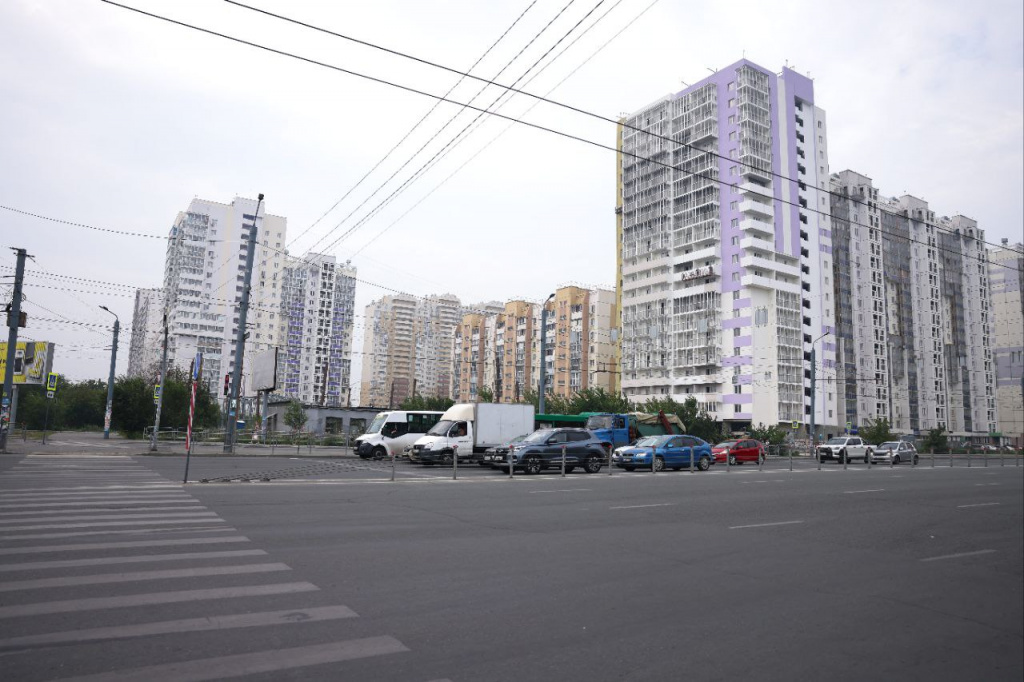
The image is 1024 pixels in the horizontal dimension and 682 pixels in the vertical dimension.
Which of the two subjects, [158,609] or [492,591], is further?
[492,591]

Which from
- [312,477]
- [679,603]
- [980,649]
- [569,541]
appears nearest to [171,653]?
[679,603]

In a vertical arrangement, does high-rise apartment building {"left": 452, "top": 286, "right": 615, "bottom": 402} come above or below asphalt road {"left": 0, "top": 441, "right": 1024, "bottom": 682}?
above

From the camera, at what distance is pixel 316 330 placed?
10762cm

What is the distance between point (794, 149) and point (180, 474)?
86481 millimetres

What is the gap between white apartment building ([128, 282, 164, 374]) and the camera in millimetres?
70125

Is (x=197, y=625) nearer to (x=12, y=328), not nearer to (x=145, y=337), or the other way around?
(x=12, y=328)

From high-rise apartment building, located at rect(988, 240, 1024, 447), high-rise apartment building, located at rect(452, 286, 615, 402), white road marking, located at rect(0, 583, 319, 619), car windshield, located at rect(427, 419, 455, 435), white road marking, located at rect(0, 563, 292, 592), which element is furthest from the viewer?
high-rise apartment building, located at rect(452, 286, 615, 402)

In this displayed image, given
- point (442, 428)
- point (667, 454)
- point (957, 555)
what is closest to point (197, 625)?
point (957, 555)

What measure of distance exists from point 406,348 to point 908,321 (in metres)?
98.4

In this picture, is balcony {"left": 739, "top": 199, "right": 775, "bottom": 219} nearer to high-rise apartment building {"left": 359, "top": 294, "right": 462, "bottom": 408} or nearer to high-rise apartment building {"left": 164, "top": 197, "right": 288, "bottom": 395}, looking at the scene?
high-rise apartment building {"left": 359, "top": 294, "right": 462, "bottom": 408}

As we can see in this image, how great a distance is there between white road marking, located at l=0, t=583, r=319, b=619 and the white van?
2569cm

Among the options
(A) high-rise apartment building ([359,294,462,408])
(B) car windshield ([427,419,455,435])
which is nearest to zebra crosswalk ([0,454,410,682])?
(B) car windshield ([427,419,455,435])

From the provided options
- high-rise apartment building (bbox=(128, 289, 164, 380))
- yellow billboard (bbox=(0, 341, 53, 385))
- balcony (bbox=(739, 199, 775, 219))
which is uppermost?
balcony (bbox=(739, 199, 775, 219))

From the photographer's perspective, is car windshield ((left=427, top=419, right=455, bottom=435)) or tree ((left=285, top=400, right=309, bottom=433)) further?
tree ((left=285, top=400, right=309, bottom=433))
